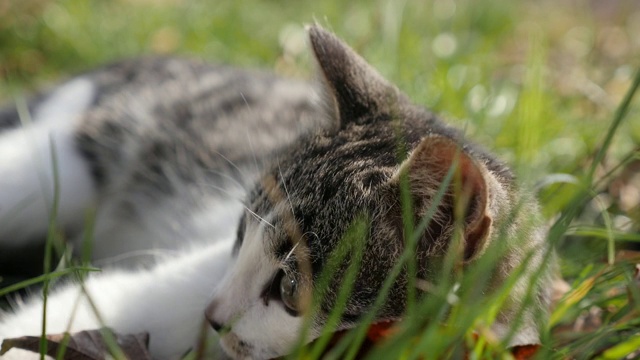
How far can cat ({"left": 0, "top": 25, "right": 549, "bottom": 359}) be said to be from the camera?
1.23 meters

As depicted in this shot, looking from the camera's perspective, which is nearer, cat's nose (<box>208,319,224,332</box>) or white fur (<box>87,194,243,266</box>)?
cat's nose (<box>208,319,224,332</box>)

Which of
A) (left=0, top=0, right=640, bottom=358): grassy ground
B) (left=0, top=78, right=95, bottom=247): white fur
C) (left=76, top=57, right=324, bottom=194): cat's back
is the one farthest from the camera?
(left=76, top=57, right=324, bottom=194): cat's back

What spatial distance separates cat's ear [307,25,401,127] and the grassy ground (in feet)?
0.69

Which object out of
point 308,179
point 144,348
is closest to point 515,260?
point 308,179

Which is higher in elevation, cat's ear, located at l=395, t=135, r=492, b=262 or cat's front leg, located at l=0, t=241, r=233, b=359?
cat's ear, located at l=395, t=135, r=492, b=262

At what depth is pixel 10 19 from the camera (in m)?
3.57

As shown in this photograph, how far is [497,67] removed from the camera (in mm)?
3287

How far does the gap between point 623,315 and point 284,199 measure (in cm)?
71

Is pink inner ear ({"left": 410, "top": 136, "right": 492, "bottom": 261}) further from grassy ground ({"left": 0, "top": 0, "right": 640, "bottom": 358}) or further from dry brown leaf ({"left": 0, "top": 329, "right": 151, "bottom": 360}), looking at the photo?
dry brown leaf ({"left": 0, "top": 329, "right": 151, "bottom": 360})

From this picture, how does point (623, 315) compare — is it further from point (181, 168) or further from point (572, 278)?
point (181, 168)

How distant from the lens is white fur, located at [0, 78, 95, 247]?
210 centimetres

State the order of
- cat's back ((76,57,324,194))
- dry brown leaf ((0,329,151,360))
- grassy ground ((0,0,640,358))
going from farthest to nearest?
1. cat's back ((76,57,324,194))
2. grassy ground ((0,0,640,358))
3. dry brown leaf ((0,329,151,360))

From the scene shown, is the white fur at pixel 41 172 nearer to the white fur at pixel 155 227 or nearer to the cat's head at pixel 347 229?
the white fur at pixel 155 227

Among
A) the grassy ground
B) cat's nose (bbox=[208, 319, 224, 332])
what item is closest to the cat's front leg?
cat's nose (bbox=[208, 319, 224, 332])
